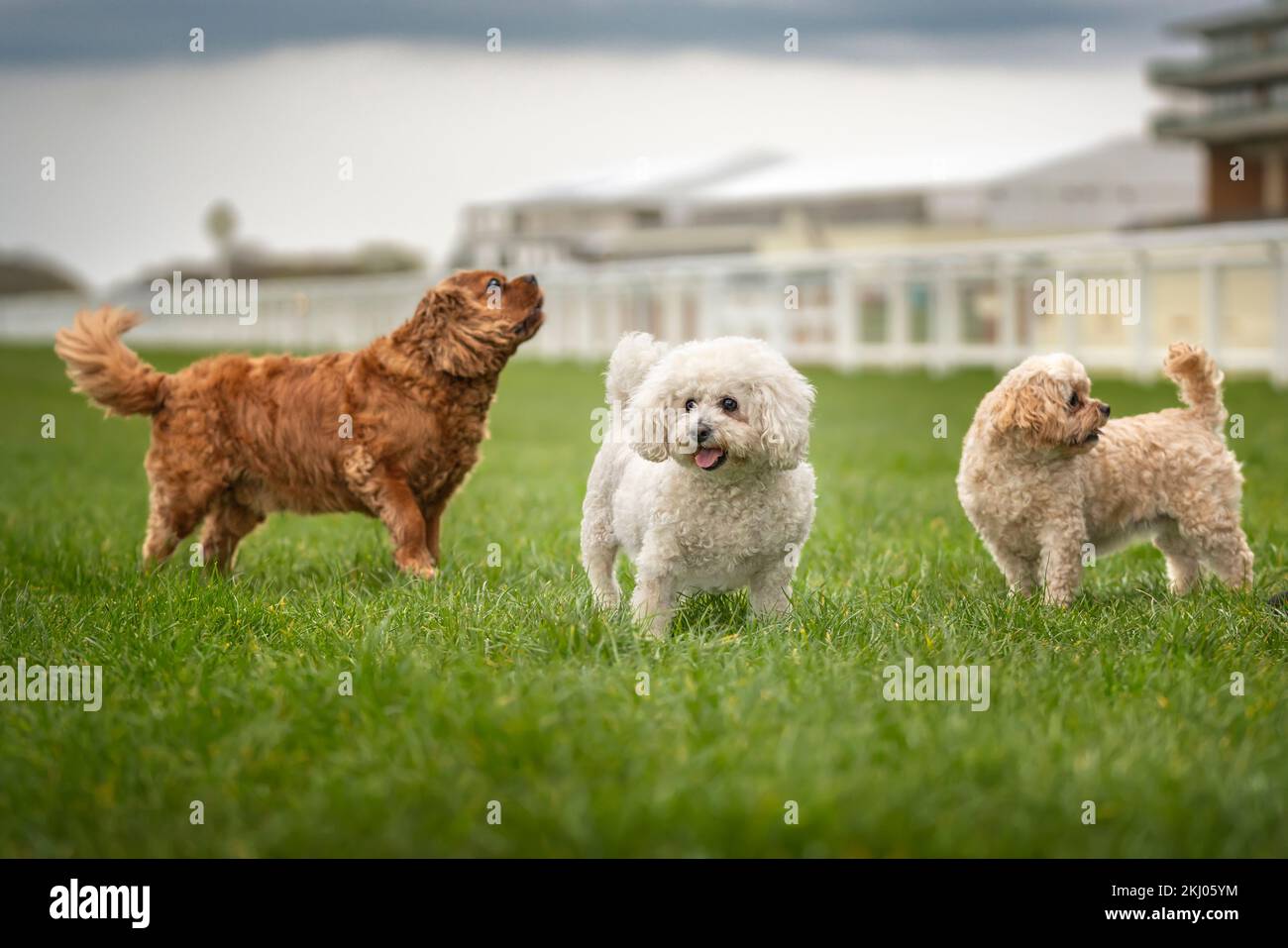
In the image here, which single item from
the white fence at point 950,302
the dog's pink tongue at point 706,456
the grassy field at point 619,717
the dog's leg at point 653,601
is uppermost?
the white fence at point 950,302

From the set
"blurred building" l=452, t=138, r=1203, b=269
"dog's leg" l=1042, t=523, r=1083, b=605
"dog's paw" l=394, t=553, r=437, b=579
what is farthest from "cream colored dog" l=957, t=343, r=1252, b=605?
"blurred building" l=452, t=138, r=1203, b=269

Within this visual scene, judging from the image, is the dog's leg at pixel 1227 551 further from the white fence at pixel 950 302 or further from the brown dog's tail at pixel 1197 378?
the white fence at pixel 950 302

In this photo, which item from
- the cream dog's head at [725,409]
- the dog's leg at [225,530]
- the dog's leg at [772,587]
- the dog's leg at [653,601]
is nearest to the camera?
the cream dog's head at [725,409]

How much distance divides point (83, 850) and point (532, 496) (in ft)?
20.0

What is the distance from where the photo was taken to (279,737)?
3691 mm

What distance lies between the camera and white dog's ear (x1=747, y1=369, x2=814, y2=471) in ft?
15.1

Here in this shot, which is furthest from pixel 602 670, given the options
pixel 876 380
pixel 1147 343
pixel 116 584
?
pixel 876 380

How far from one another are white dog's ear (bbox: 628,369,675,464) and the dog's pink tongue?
117mm

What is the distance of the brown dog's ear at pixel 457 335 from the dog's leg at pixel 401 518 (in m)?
0.59

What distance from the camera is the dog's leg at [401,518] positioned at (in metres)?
5.88

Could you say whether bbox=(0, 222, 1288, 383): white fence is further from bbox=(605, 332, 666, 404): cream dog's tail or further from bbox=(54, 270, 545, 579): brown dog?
bbox=(605, 332, 666, 404): cream dog's tail

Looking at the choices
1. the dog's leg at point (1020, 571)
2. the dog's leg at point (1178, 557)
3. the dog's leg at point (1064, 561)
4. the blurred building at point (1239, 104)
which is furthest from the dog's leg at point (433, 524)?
the blurred building at point (1239, 104)
